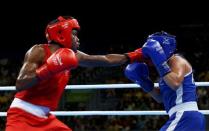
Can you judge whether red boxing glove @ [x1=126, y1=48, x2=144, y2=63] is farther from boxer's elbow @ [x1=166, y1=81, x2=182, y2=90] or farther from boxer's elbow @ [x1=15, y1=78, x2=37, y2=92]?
boxer's elbow @ [x1=15, y1=78, x2=37, y2=92]

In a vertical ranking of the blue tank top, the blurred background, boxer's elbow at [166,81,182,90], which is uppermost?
boxer's elbow at [166,81,182,90]

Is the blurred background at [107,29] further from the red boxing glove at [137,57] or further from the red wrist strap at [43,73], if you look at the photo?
the red wrist strap at [43,73]

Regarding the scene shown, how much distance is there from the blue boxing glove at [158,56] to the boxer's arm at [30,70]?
67 cm

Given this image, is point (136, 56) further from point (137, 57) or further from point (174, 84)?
point (174, 84)

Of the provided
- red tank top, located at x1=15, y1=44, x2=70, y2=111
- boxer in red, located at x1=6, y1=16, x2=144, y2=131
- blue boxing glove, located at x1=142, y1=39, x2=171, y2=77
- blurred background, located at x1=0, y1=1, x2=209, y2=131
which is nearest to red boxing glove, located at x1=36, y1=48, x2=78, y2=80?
boxer in red, located at x1=6, y1=16, x2=144, y2=131

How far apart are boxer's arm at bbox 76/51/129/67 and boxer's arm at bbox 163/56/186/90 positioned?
0.45 m

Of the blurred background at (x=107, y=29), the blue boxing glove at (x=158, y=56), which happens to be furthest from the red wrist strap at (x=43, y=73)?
the blurred background at (x=107, y=29)

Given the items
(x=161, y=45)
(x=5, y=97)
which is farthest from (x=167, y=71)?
(x=5, y=97)

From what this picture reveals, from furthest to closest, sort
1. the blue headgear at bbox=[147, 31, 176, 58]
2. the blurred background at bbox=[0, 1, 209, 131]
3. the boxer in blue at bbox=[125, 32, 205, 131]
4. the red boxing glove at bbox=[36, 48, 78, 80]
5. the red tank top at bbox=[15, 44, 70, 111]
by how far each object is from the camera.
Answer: the blurred background at bbox=[0, 1, 209, 131], the blue headgear at bbox=[147, 31, 176, 58], the boxer in blue at bbox=[125, 32, 205, 131], the red tank top at bbox=[15, 44, 70, 111], the red boxing glove at bbox=[36, 48, 78, 80]

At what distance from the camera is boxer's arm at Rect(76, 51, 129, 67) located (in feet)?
10.1

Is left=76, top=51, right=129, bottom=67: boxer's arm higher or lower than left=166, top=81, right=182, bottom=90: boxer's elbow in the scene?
higher

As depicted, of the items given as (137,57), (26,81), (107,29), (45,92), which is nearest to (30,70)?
(26,81)

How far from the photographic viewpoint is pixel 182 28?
10703 millimetres

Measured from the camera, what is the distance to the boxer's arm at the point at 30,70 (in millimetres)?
2400
